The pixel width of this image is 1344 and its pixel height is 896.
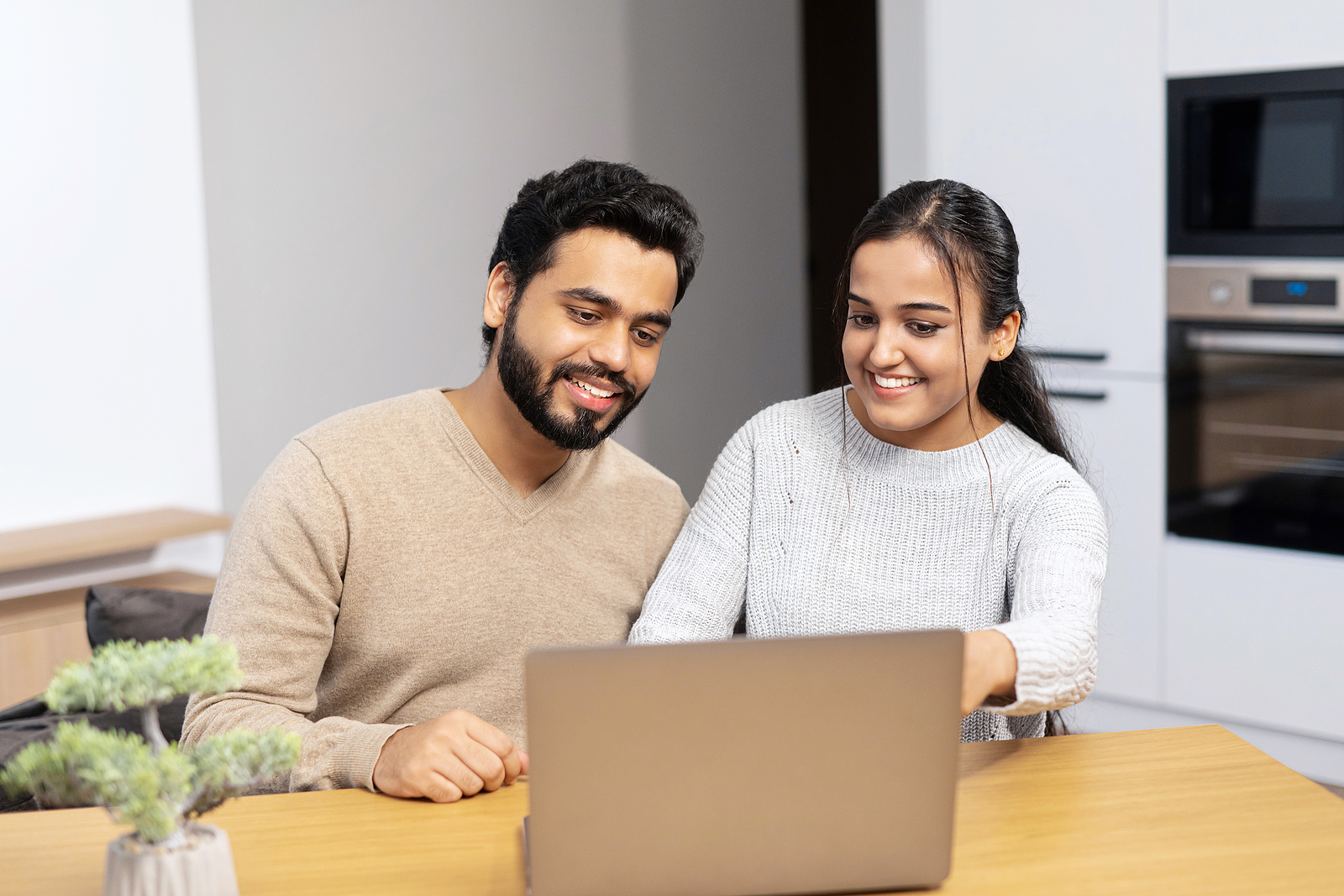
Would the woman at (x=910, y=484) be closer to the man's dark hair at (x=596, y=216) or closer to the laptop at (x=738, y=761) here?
the man's dark hair at (x=596, y=216)

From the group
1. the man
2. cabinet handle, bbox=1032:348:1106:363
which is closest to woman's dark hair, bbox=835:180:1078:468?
the man

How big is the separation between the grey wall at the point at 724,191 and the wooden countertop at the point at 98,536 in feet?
5.39

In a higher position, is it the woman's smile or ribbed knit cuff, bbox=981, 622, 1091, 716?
the woman's smile

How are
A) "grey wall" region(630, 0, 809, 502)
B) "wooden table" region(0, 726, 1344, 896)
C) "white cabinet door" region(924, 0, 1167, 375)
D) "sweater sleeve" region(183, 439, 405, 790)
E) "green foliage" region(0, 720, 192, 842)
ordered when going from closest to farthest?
"green foliage" region(0, 720, 192, 842)
"wooden table" region(0, 726, 1344, 896)
"sweater sleeve" region(183, 439, 405, 790)
"white cabinet door" region(924, 0, 1167, 375)
"grey wall" region(630, 0, 809, 502)

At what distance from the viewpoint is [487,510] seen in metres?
1.55

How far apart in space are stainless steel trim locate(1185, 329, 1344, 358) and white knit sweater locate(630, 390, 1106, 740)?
4.75ft

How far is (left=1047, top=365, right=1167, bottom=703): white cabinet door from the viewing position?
2.82 m

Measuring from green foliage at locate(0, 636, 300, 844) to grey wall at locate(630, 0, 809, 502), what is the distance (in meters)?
3.25

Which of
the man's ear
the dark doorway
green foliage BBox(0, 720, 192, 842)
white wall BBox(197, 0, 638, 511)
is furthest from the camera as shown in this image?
the dark doorway

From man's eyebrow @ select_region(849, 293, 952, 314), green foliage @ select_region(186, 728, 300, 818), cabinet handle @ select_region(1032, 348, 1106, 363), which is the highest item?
man's eyebrow @ select_region(849, 293, 952, 314)

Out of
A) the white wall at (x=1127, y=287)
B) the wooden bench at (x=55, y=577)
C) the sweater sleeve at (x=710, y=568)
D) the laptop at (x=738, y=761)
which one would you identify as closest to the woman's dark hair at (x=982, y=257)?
the sweater sleeve at (x=710, y=568)

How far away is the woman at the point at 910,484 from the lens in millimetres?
1411

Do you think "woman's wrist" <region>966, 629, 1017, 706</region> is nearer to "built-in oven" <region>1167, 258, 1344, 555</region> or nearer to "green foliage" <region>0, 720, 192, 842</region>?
"green foliage" <region>0, 720, 192, 842</region>

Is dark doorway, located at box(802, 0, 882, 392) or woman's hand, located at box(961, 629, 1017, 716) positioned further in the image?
dark doorway, located at box(802, 0, 882, 392)
